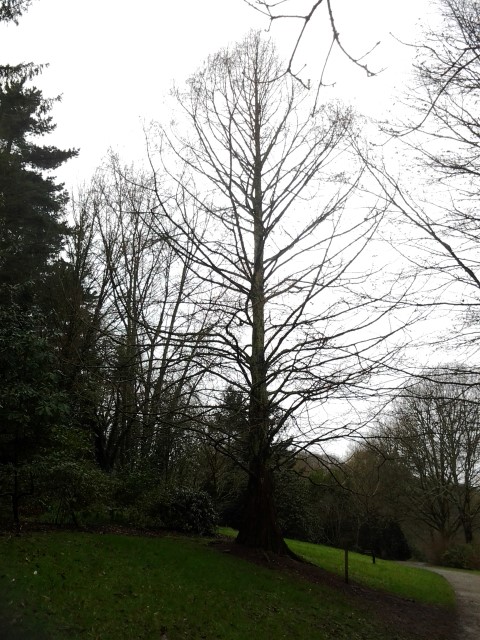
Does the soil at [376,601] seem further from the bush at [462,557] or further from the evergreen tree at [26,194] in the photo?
the bush at [462,557]

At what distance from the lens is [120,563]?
7418 millimetres

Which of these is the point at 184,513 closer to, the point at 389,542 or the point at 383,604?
the point at 383,604

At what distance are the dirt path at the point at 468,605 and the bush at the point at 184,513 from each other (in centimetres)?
596

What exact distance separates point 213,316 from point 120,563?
18.8 ft

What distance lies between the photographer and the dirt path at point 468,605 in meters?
8.95

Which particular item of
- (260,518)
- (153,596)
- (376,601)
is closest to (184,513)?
(260,518)

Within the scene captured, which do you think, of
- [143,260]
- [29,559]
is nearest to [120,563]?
[29,559]

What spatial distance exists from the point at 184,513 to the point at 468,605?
282 inches

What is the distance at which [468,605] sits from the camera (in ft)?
39.1

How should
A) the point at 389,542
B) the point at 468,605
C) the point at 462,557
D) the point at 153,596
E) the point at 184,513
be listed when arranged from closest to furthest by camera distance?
1. the point at 153,596
2. the point at 468,605
3. the point at 184,513
4. the point at 462,557
5. the point at 389,542

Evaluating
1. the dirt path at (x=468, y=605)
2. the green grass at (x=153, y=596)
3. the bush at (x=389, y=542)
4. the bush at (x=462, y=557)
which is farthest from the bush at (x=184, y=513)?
the bush at (x=389, y=542)

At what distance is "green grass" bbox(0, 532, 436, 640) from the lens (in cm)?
521

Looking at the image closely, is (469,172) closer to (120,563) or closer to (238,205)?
(238,205)

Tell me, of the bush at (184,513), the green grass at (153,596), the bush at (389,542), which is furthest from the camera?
the bush at (389,542)
